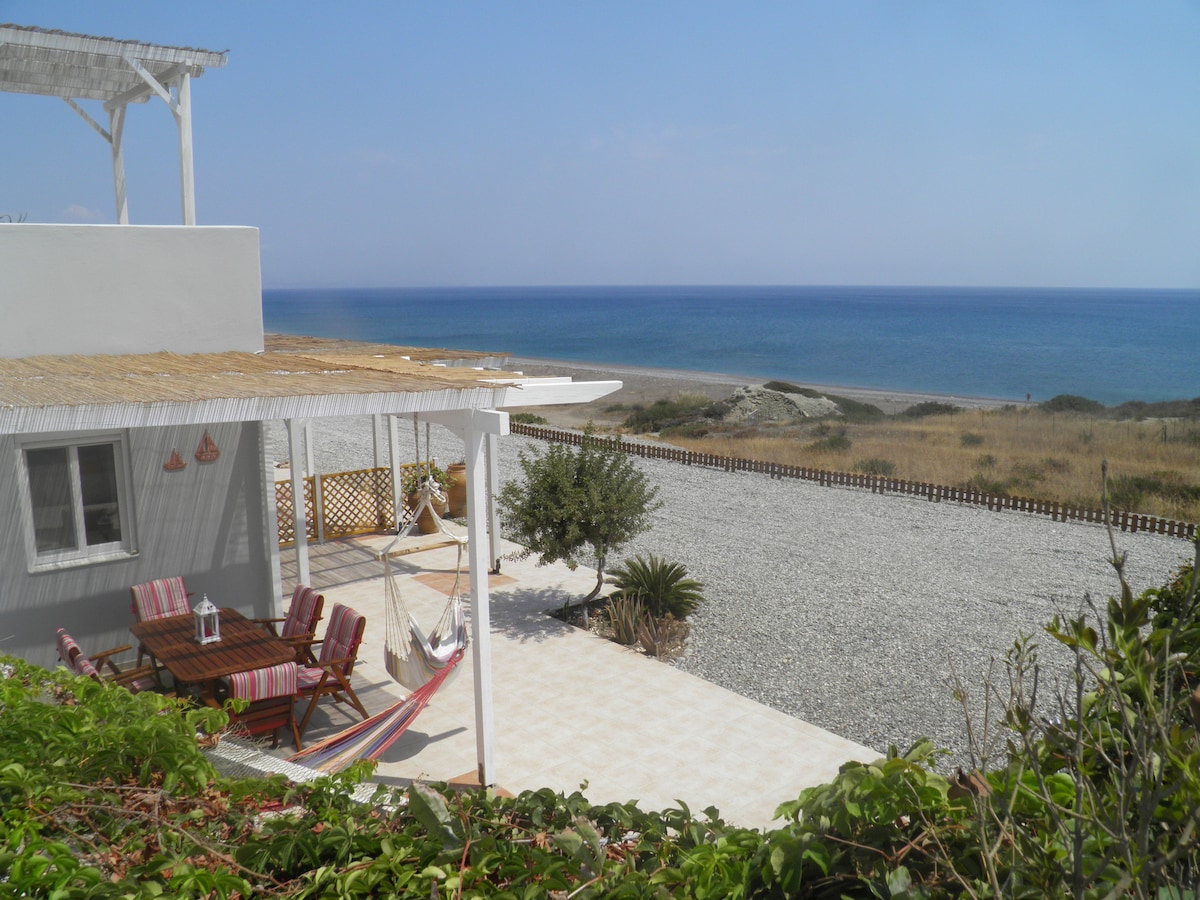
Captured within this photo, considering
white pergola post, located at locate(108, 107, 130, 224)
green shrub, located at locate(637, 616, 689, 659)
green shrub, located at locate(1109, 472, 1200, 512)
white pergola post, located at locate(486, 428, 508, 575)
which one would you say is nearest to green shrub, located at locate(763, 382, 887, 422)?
green shrub, located at locate(1109, 472, 1200, 512)

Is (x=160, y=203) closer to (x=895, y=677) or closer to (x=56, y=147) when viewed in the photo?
(x=56, y=147)


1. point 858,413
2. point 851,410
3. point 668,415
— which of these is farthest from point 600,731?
point 851,410

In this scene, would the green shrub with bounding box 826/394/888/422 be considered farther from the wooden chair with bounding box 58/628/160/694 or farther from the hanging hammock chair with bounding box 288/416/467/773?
the wooden chair with bounding box 58/628/160/694

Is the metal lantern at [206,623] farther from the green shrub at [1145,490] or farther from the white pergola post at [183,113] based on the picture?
the green shrub at [1145,490]

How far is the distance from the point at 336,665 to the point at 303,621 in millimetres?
941

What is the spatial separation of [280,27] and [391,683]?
96.5 ft

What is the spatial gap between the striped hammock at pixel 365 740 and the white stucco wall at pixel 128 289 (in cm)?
341

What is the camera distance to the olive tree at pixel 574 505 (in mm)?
9148

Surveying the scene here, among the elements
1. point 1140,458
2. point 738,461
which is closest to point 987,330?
point 1140,458

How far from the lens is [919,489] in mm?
16578

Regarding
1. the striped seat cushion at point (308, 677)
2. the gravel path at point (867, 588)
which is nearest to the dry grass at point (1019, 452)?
the gravel path at point (867, 588)

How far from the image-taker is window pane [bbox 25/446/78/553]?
676 cm

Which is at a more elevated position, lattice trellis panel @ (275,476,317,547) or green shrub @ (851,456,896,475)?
lattice trellis panel @ (275,476,317,547)

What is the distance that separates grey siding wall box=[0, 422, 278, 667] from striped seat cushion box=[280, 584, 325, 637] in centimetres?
96
